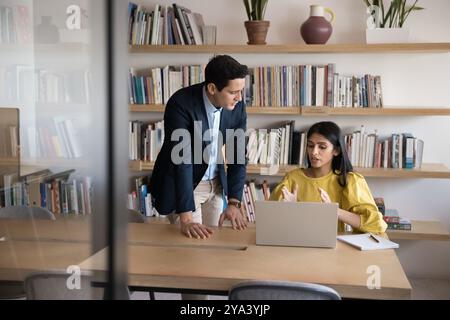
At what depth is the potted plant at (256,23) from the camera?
3.60m

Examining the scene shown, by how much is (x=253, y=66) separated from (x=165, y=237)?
1758 mm

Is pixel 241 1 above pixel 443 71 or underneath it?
above

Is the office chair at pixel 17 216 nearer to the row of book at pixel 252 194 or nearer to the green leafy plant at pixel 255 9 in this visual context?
the row of book at pixel 252 194

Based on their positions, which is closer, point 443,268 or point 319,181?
point 319,181

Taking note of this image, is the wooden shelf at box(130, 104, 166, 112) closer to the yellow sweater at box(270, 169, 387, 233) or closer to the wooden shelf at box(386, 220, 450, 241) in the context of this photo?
the yellow sweater at box(270, 169, 387, 233)

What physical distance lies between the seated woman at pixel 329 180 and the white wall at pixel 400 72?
1134mm

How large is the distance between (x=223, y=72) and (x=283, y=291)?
46.4 inches

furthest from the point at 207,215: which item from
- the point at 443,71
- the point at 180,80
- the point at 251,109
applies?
the point at 443,71

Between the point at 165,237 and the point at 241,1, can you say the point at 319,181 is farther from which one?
the point at 241,1

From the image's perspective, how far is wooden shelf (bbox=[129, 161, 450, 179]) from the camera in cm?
348

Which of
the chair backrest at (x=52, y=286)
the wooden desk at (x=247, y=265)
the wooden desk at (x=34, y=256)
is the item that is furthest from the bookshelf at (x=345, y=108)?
the chair backrest at (x=52, y=286)

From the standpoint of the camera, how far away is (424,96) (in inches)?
145

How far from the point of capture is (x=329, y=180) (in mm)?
2666

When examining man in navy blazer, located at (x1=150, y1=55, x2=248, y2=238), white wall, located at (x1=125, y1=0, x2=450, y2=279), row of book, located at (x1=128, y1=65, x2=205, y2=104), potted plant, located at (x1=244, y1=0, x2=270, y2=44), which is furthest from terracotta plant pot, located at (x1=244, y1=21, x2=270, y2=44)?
man in navy blazer, located at (x1=150, y1=55, x2=248, y2=238)
